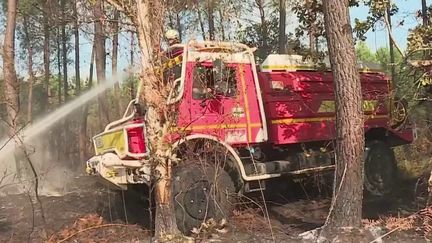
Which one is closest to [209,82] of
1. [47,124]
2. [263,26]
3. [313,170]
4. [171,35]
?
[171,35]

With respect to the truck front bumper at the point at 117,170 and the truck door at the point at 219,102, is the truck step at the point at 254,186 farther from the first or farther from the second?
the truck front bumper at the point at 117,170

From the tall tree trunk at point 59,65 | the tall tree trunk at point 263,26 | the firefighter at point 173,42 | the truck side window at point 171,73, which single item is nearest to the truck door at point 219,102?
the truck side window at point 171,73

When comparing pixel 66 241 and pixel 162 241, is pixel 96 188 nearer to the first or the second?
pixel 66 241

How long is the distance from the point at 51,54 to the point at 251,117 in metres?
22.6

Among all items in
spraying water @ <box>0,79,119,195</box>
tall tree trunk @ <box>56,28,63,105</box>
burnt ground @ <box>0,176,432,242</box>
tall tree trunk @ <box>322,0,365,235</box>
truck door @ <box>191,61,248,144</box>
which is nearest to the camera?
tall tree trunk @ <box>322,0,365,235</box>

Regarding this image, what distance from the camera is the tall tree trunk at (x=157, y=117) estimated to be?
7254mm

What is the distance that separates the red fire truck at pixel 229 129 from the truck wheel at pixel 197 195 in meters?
0.01

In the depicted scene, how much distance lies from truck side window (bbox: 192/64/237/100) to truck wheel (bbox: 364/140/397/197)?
13.8 ft

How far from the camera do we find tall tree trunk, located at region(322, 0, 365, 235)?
7.41m

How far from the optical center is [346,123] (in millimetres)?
7449

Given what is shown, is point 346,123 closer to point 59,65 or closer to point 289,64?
point 289,64

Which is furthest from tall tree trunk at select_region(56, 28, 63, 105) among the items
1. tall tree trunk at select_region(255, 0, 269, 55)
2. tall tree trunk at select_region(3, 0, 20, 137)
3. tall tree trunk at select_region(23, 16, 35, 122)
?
tall tree trunk at select_region(3, 0, 20, 137)

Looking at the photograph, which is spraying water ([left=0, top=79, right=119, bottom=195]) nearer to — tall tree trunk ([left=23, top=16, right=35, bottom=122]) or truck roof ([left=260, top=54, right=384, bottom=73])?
tall tree trunk ([left=23, top=16, right=35, bottom=122])

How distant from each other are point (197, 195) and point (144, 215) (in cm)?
193
